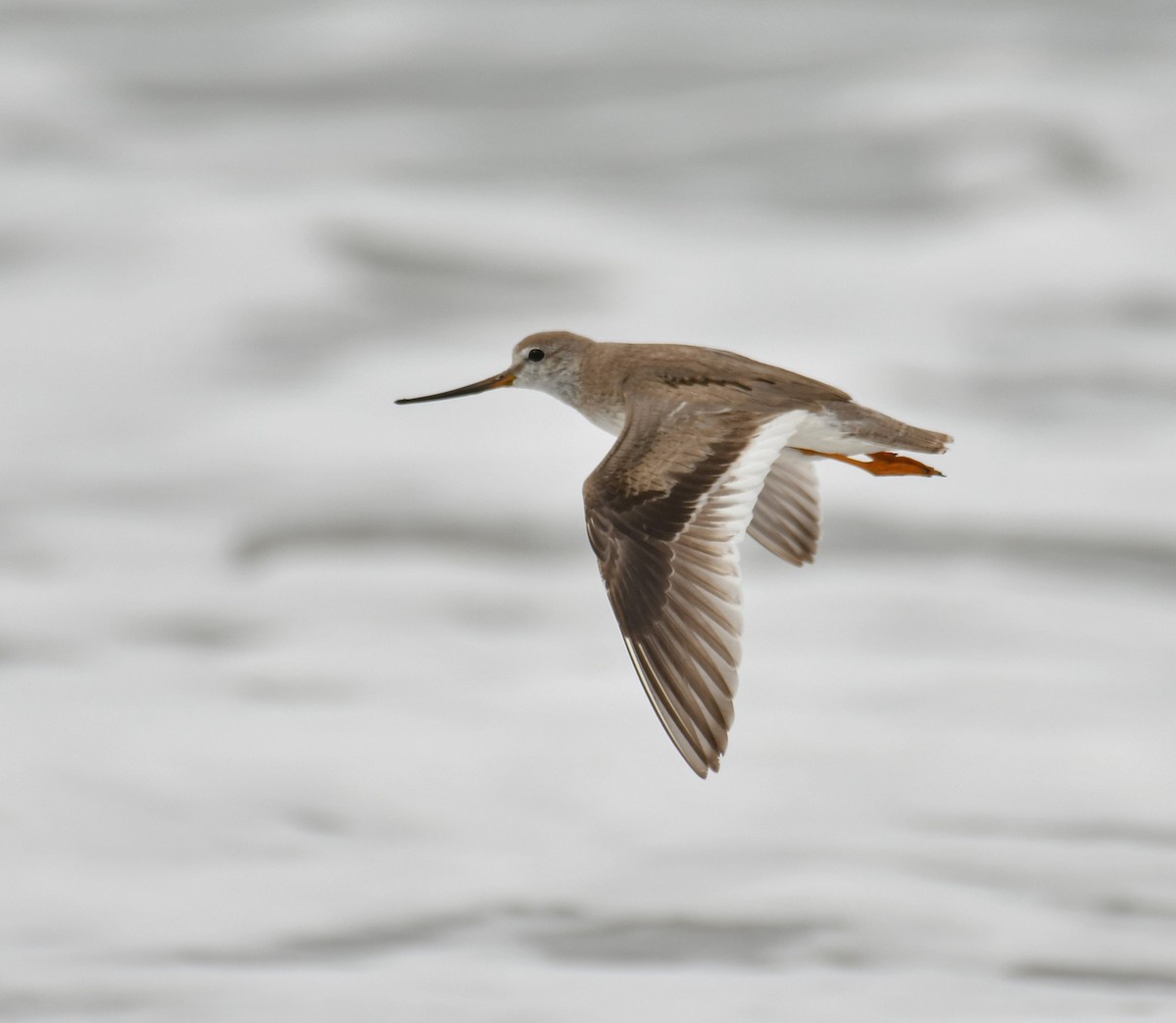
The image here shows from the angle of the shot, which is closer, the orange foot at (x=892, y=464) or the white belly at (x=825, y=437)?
the white belly at (x=825, y=437)

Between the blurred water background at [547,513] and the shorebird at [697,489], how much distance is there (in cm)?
253

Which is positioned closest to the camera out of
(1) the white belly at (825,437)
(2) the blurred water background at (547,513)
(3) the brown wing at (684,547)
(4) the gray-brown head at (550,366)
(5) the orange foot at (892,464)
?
(3) the brown wing at (684,547)

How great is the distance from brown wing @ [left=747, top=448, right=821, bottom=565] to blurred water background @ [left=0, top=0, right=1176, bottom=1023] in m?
2.12

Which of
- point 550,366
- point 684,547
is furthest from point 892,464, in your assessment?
point 684,547

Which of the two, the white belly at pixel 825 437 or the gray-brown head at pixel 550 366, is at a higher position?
the gray-brown head at pixel 550 366

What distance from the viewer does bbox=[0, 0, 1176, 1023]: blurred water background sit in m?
9.00

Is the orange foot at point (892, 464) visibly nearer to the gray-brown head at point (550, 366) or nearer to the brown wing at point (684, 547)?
the brown wing at point (684, 547)

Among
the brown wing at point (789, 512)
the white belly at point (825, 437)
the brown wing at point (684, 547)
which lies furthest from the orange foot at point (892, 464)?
the brown wing at point (684, 547)

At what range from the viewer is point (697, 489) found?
6137 millimetres

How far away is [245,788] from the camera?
33.6 feet

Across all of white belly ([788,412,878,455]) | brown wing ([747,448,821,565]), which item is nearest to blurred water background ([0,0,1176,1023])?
brown wing ([747,448,821,565])

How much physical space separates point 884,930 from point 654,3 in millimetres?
11843

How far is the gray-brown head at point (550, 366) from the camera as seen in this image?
7.30 meters

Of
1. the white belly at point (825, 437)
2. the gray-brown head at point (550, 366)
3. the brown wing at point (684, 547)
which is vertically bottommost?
the brown wing at point (684, 547)
